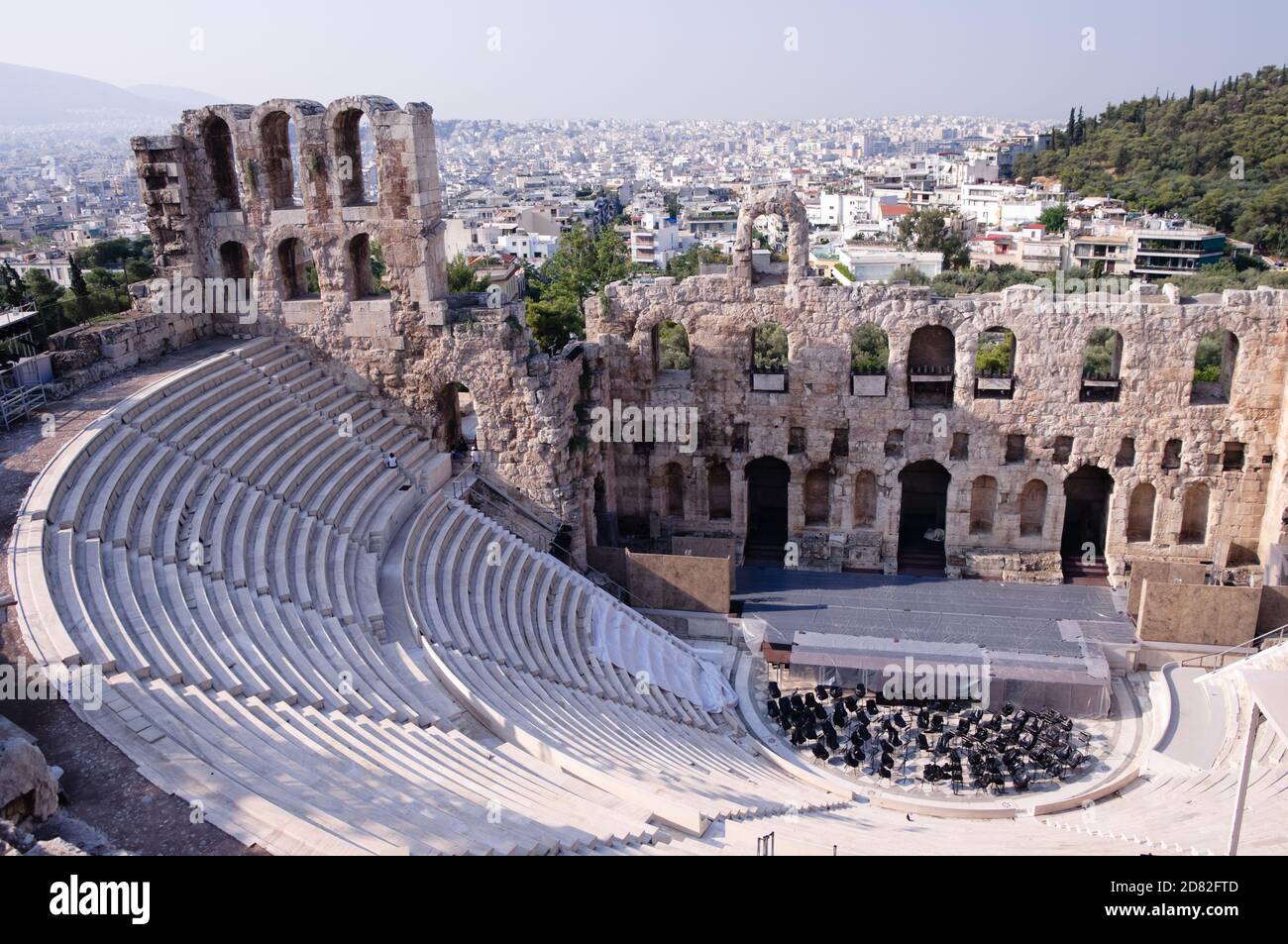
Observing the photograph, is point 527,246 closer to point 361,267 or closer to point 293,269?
point 293,269

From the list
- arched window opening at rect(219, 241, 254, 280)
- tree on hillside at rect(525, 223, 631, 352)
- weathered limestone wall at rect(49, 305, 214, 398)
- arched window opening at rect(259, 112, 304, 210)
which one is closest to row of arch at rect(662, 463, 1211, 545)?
tree on hillside at rect(525, 223, 631, 352)

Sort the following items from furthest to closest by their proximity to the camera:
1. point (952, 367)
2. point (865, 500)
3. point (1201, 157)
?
1. point (1201, 157)
2. point (952, 367)
3. point (865, 500)

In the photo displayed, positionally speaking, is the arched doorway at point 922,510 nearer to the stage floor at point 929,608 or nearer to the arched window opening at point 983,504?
the arched window opening at point 983,504

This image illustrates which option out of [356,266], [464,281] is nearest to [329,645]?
[356,266]

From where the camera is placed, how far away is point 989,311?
71.2 ft

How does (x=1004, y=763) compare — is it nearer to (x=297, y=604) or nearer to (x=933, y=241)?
(x=297, y=604)

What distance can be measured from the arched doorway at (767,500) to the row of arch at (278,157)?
440 inches

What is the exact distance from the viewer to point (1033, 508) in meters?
23.2

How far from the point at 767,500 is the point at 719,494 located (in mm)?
1614

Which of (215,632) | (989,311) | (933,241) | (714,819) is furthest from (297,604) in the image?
(933,241)

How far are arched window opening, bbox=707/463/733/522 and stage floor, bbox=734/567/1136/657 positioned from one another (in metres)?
1.89

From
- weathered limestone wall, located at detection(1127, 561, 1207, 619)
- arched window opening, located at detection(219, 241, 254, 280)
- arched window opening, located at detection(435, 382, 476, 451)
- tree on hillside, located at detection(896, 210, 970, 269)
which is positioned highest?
tree on hillside, located at detection(896, 210, 970, 269)

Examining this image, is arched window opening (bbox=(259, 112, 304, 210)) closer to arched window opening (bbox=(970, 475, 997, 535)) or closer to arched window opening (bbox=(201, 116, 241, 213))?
arched window opening (bbox=(201, 116, 241, 213))

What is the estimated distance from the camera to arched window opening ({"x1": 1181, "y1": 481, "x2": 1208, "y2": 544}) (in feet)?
73.0
